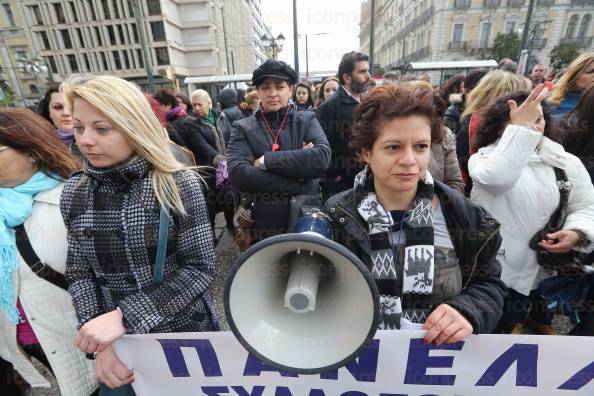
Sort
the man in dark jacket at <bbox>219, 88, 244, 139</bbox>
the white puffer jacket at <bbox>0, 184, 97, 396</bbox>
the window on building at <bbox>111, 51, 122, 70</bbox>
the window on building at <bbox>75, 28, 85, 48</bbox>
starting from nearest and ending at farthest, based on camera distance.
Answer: the white puffer jacket at <bbox>0, 184, 97, 396</bbox> < the man in dark jacket at <bbox>219, 88, 244, 139</bbox> < the window on building at <bbox>75, 28, 85, 48</bbox> < the window on building at <bbox>111, 51, 122, 70</bbox>

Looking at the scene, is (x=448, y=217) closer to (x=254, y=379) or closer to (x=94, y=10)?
(x=254, y=379)

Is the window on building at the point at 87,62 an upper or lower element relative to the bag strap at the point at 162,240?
upper

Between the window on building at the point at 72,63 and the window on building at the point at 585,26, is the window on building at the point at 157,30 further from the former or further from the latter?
the window on building at the point at 585,26

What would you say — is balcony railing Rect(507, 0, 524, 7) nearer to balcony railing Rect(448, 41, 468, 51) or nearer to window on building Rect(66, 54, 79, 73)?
balcony railing Rect(448, 41, 468, 51)

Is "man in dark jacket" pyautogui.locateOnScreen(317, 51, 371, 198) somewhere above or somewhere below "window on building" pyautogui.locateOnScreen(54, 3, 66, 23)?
below

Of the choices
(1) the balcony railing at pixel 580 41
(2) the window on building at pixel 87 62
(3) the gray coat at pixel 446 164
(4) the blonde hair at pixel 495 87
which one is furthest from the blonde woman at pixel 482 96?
(2) the window on building at pixel 87 62

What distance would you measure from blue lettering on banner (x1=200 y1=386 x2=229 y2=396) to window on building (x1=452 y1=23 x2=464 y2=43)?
160 feet

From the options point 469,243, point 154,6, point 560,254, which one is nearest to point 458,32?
point 154,6

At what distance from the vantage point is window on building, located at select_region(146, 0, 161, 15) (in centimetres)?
3891

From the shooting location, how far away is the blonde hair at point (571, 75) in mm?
2805

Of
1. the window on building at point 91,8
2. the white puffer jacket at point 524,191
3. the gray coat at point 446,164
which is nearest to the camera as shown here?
the white puffer jacket at point 524,191

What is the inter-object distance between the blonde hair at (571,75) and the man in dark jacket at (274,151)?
8.27 ft

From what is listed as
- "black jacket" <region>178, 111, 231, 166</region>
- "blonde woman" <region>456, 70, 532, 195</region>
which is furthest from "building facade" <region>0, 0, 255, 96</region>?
"blonde woman" <region>456, 70, 532, 195</region>

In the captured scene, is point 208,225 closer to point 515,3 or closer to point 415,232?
point 415,232
